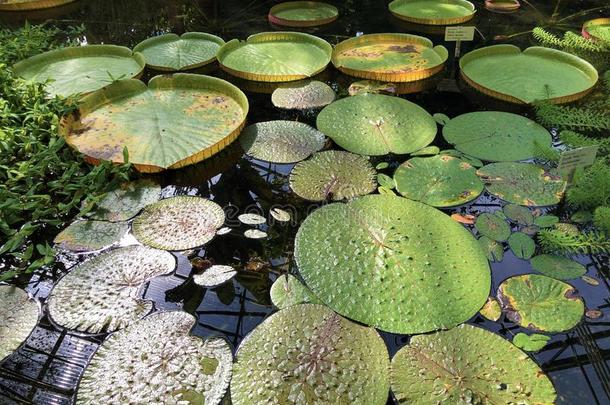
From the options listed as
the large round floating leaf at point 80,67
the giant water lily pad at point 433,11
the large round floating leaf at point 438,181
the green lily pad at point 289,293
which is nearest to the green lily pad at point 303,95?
the large round floating leaf at point 438,181

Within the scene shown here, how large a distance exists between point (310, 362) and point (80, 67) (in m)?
2.23

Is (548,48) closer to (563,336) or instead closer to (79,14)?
(563,336)

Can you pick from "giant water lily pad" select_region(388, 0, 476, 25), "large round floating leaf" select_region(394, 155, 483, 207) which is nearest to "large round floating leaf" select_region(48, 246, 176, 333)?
"large round floating leaf" select_region(394, 155, 483, 207)

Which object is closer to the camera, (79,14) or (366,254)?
(366,254)

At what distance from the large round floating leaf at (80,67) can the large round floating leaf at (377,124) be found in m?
1.10

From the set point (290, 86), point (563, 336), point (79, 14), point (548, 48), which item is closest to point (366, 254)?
point (563, 336)

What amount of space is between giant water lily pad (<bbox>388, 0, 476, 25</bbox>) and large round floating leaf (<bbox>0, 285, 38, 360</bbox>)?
3033 mm

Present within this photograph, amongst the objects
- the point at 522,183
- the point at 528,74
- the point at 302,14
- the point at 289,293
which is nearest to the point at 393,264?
the point at 289,293

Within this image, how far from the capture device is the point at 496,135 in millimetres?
2090

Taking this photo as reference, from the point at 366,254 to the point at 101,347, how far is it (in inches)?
32.4

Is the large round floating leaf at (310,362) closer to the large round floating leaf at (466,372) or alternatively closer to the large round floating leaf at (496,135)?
the large round floating leaf at (466,372)

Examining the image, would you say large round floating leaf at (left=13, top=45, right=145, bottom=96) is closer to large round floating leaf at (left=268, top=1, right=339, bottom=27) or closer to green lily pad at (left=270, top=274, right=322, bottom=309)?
large round floating leaf at (left=268, top=1, right=339, bottom=27)

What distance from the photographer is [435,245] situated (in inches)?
60.6

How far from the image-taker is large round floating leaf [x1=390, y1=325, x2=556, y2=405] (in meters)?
1.12
